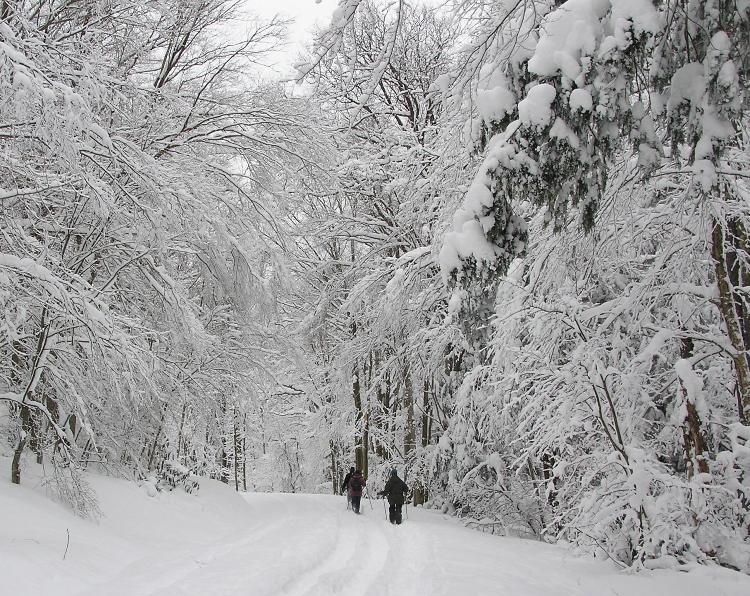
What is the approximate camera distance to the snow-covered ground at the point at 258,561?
611 cm

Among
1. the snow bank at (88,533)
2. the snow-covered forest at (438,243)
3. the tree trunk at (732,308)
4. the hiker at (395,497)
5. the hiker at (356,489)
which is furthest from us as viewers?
the hiker at (356,489)

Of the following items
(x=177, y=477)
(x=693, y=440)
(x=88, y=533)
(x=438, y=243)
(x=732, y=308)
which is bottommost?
(x=88, y=533)

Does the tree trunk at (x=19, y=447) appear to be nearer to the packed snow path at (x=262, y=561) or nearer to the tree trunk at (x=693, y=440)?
the packed snow path at (x=262, y=561)

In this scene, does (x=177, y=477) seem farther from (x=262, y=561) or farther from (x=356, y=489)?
(x=262, y=561)

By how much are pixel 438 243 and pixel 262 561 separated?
16.1ft

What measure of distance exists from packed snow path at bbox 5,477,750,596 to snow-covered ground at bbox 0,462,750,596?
0.02 metres

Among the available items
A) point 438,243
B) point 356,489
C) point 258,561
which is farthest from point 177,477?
point 438,243

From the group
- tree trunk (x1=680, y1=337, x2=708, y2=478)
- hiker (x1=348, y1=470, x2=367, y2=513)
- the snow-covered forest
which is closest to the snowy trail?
the snow-covered forest

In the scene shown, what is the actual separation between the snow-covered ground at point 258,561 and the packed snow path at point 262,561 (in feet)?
0.06

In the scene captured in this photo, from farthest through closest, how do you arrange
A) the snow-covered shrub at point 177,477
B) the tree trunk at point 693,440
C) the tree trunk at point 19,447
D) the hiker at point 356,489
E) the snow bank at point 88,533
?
the hiker at point 356,489
the snow-covered shrub at point 177,477
the tree trunk at point 19,447
the tree trunk at point 693,440
the snow bank at point 88,533

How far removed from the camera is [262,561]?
7.97 metres

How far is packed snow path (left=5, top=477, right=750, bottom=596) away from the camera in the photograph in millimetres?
6113

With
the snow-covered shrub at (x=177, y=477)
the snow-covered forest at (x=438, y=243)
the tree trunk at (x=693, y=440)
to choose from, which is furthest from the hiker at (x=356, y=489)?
the tree trunk at (x=693, y=440)

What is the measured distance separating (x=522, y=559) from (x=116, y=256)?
303 inches
